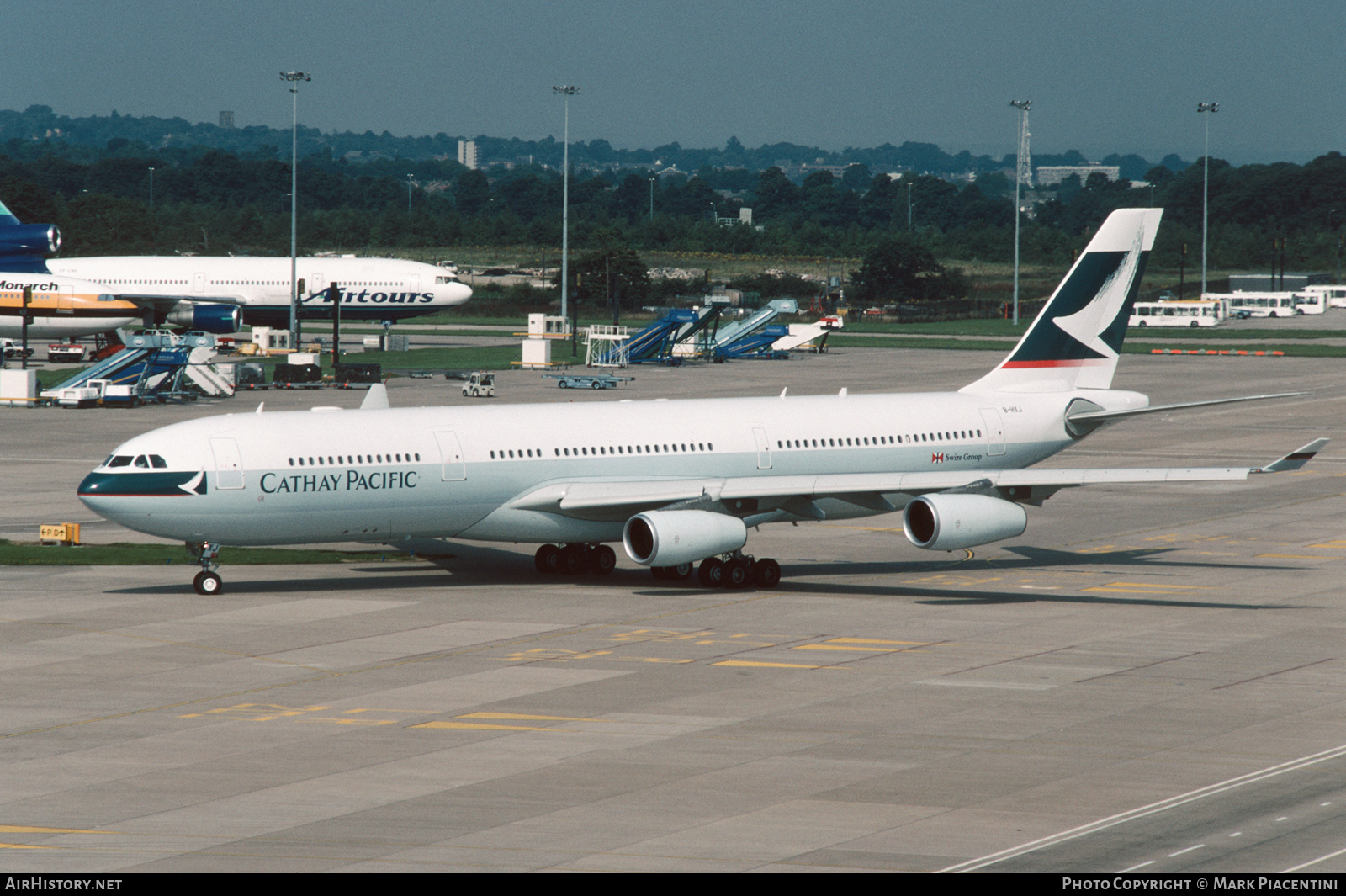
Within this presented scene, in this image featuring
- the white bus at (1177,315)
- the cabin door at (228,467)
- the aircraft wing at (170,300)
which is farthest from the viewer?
the white bus at (1177,315)

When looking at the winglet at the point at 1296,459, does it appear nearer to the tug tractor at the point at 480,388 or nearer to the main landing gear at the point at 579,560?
the main landing gear at the point at 579,560

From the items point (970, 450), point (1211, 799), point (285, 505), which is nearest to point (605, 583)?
point (285, 505)

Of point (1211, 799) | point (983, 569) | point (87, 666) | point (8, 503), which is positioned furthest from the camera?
point (8, 503)

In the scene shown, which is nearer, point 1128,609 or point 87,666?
point 87,666

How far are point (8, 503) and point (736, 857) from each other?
42.5 m

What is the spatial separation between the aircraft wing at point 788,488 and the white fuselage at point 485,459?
329mm

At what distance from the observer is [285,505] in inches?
1534

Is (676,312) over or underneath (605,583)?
over

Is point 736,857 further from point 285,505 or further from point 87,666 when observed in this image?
point 285,505

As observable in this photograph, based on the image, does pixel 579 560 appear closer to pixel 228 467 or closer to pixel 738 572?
pixel 738 572

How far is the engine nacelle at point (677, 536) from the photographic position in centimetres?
3900

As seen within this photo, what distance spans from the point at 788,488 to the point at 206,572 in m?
→ 14.3

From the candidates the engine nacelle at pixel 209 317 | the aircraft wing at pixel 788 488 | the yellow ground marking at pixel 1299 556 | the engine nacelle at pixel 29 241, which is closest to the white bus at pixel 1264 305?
the engine nacelle at pixel 209 317
